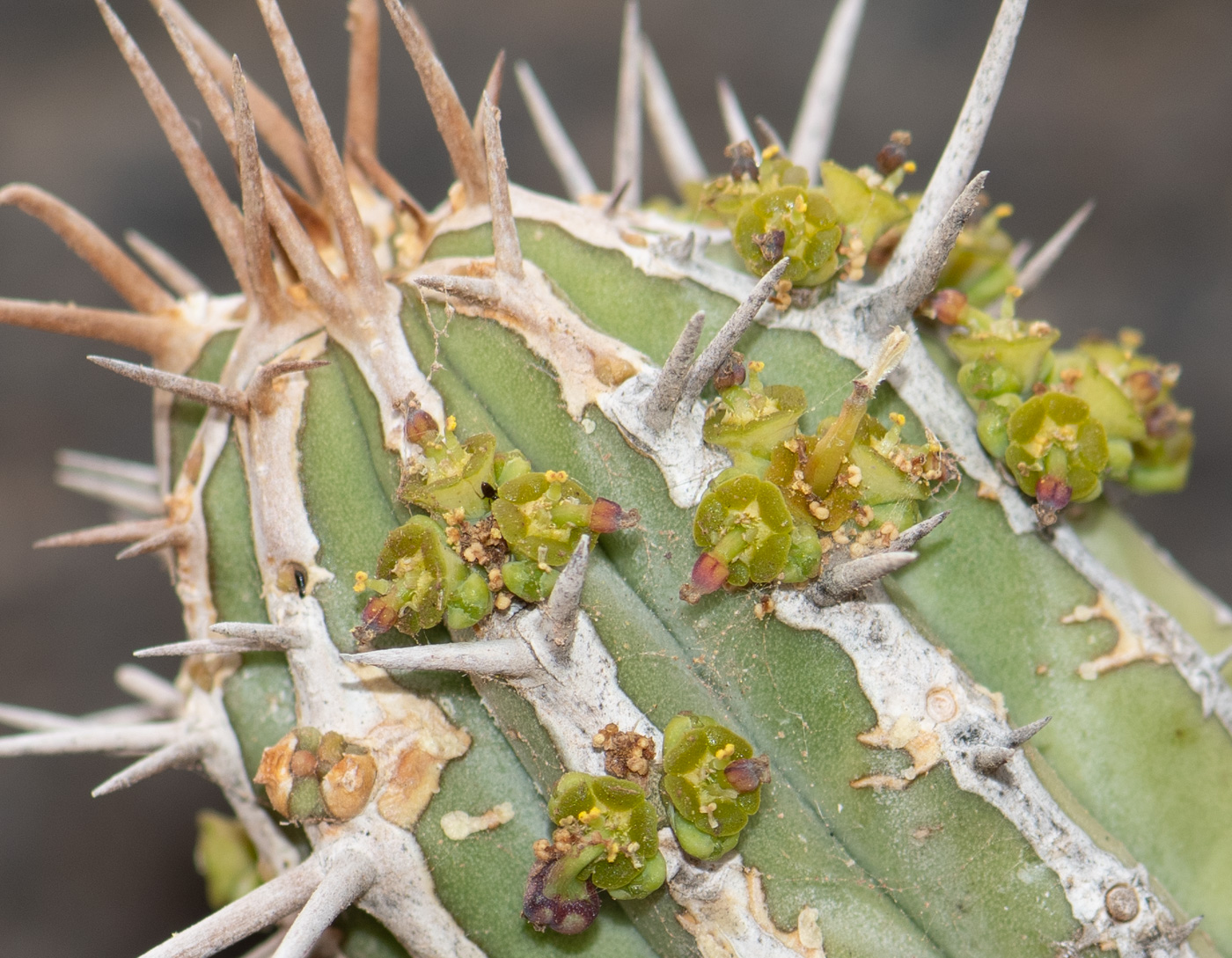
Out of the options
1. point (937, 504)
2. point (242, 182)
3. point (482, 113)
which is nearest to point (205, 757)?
point (242, 182)

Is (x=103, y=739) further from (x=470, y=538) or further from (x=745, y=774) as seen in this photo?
(x=745, y=774)

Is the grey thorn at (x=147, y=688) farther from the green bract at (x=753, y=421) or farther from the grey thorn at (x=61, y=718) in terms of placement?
the green bract at (x=753, y=421)

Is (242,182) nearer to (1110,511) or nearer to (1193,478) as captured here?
(1110,511)

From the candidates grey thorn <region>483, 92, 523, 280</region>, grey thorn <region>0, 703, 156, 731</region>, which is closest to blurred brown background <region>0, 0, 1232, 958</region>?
grey thorn <region>0, 703, 156, 731</region>

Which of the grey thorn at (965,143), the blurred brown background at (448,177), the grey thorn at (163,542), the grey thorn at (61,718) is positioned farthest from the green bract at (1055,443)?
the blurred brown background at (448,177)

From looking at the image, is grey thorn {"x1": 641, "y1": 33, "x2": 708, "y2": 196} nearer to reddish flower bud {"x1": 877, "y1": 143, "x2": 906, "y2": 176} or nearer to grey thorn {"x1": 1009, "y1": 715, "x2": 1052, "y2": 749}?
reddish flower bud {"x1": 877, "y1": 143, "x2": 906, "y2": 176}
